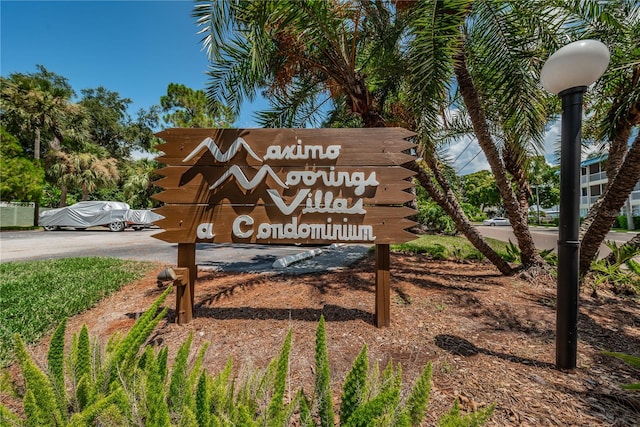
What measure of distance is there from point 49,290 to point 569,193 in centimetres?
639

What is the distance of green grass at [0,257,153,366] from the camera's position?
286 cm

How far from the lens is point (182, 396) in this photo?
4.25 feet

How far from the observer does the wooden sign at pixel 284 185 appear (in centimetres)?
296

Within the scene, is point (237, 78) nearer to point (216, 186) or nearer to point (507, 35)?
point (216, 186)

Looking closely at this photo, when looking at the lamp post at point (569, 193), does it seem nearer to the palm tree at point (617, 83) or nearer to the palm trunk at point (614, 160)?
the palm tree at point (617, 83)

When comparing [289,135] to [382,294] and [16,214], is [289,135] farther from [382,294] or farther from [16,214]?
[16,214]

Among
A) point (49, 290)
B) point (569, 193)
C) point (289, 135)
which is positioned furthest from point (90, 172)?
point (569, 193)

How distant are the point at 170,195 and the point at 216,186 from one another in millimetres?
504

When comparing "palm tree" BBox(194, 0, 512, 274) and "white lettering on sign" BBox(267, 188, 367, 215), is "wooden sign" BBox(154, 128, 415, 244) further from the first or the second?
"palm tree" BBox(194, 0, 512, 274)

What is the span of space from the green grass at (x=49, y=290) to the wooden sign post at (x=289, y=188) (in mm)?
1581

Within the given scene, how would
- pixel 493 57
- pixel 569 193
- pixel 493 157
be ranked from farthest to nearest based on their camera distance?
1. pixel 493 157
2. pixel 493 57
3. pixel 569 193

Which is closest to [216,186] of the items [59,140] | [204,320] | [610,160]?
[204,320]

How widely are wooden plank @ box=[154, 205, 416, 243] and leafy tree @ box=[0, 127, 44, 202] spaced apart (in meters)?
18.8

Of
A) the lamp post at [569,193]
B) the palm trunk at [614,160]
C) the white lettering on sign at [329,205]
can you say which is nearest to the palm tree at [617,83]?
the palm trunk at [614,160]
